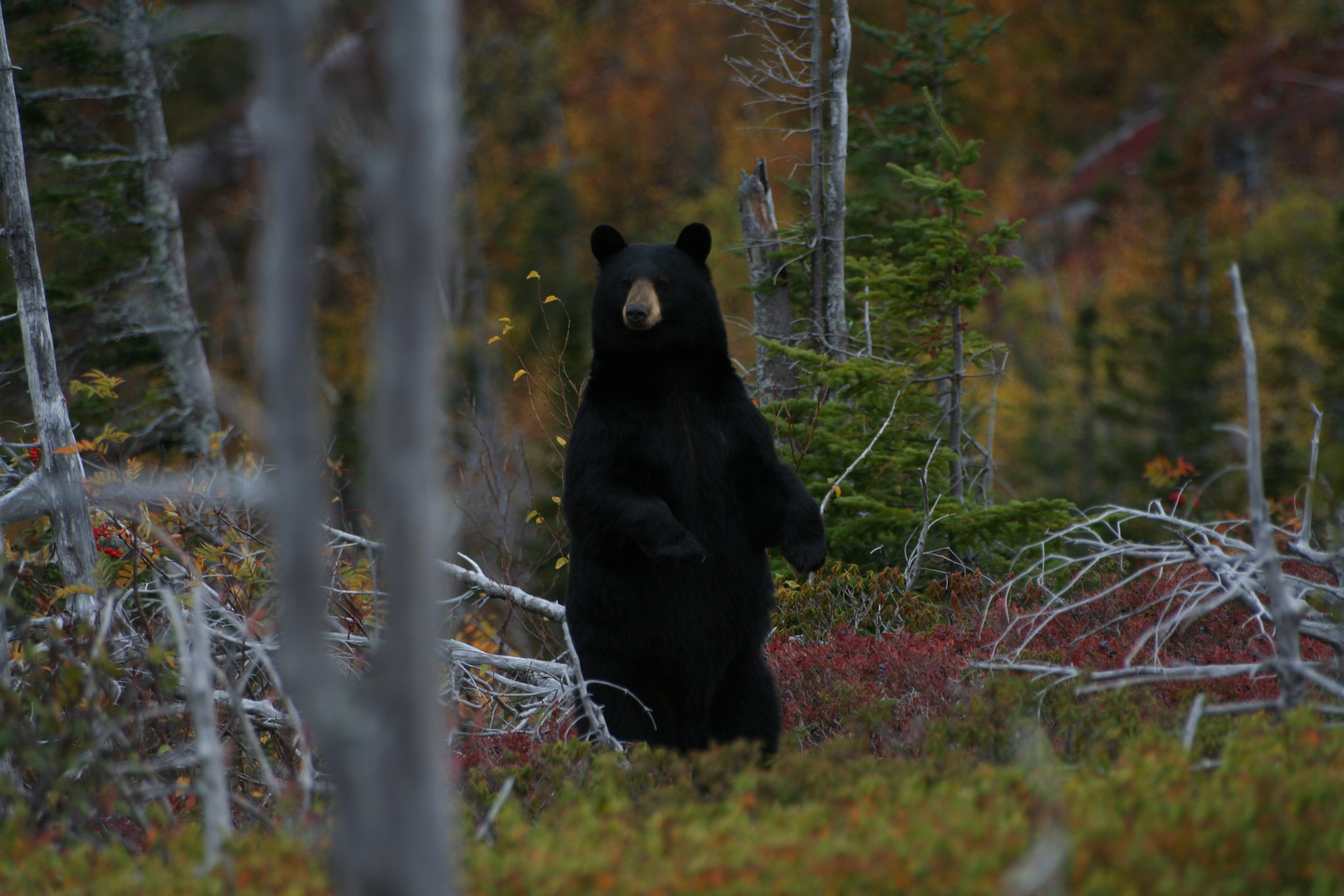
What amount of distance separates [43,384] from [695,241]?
3443 mm

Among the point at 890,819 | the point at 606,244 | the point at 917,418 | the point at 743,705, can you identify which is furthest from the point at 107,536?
the point at 917,418

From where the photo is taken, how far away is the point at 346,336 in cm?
2734

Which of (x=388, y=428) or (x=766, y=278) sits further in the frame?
(x=766, y=278)

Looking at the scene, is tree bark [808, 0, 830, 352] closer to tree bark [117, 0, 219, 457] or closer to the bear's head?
the bear's head

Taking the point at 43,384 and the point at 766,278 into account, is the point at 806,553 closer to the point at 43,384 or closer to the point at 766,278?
the point at 43,384

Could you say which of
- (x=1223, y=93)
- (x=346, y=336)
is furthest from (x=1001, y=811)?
(x=1223, y=93)

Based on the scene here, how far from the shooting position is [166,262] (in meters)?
11.3

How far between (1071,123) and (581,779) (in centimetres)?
3798

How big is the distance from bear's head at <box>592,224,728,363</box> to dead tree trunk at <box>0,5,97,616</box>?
2.77 meters

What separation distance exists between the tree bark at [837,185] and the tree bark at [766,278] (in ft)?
1.08

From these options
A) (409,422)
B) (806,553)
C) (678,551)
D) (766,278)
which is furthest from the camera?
(766,278)

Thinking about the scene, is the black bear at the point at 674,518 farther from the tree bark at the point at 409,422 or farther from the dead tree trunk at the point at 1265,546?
the tree bark at the point at 409,422

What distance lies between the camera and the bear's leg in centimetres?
395

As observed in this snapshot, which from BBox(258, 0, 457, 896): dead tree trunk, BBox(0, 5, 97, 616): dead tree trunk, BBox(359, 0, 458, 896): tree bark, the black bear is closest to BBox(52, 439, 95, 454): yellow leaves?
BBox(0, 5, 97, 616): dead tree trunk
